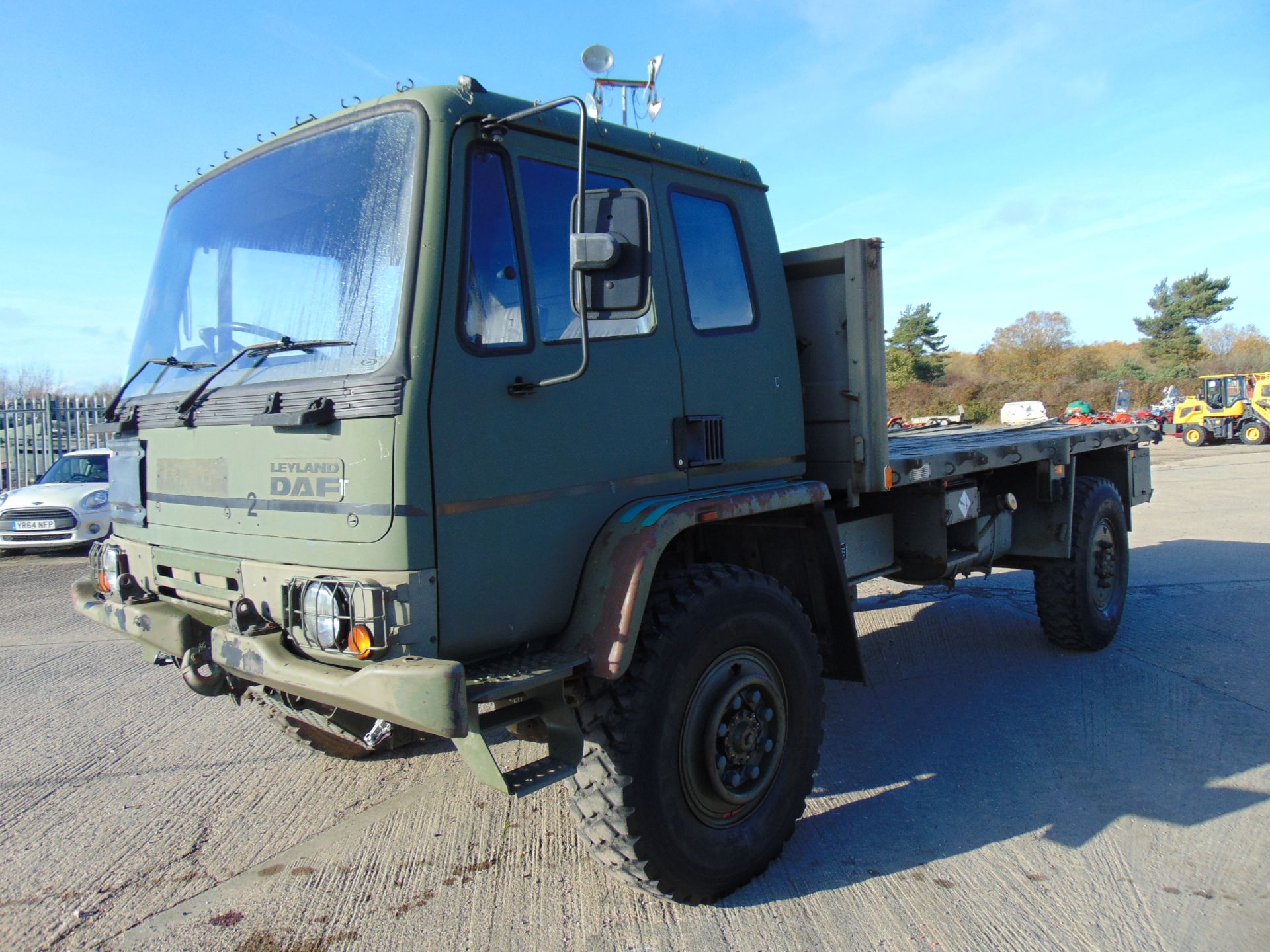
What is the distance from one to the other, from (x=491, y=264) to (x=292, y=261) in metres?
0.75

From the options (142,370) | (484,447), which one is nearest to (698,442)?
(484,447)

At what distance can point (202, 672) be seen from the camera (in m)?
3.26

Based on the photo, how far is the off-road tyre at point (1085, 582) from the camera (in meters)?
5.90

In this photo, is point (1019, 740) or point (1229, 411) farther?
point (1229, 411)

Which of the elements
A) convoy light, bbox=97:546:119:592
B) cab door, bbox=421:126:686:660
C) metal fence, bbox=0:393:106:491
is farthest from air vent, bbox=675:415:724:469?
metal fence, bbox=0:393:106:491

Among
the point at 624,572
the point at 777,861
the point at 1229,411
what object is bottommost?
the point at 777,861

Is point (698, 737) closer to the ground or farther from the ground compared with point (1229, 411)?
closer to the ground

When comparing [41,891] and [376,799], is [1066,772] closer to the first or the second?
[376,799]

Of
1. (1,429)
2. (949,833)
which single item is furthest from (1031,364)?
(949,833)

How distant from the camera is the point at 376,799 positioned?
405cm

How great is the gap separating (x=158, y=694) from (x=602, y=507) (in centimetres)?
394

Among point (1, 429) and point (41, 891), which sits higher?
point (1, 429)

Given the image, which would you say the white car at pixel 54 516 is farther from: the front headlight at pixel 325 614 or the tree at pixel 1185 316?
the tree at pixel 1185 316

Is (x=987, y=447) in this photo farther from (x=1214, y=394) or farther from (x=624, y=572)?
(x=1214, y=394)
